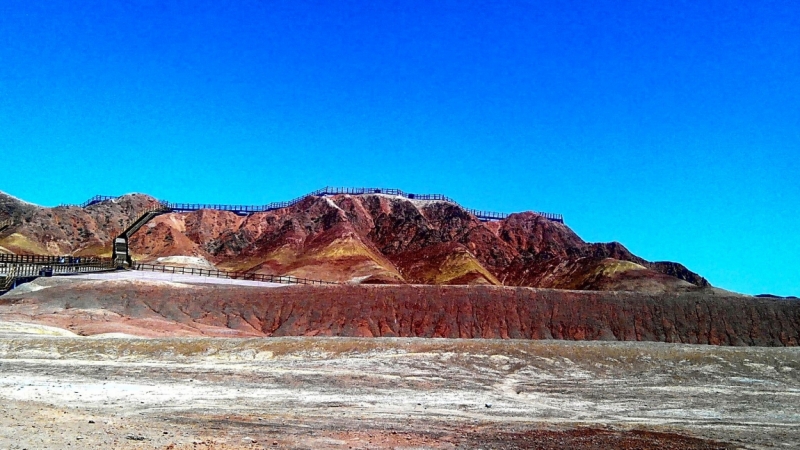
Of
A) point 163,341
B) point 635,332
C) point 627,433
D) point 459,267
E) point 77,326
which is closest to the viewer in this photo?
point 627,433

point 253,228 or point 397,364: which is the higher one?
point 253,228

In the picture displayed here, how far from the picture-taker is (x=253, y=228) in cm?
15588

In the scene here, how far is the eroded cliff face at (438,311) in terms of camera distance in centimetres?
6125

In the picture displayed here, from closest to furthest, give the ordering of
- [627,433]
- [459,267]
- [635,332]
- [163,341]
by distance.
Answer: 1. [627,433]
2. [163,341]
3. [635,332]
4. [459,267]

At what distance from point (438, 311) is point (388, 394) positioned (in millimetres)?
38819

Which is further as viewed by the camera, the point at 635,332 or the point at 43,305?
the point at 635,332

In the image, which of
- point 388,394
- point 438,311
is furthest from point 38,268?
point 388,394

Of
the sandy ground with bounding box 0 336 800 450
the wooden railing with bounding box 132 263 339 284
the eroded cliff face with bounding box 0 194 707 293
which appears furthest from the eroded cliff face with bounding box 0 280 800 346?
the eroded cliff face with bounding box 0 194 707 293

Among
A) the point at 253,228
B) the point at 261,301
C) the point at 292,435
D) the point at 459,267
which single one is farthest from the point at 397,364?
the point at 253,228

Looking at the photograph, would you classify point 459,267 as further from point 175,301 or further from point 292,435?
point 292,435

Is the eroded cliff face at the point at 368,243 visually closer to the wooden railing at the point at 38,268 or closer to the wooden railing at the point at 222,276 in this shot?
the wooden railing at the point at 222,276

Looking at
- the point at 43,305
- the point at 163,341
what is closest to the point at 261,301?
the point at 43,305

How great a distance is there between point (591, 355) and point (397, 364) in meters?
11.0

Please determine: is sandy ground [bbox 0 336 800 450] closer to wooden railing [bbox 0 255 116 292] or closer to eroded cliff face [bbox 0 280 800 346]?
eroded cliff face [bbox 0 280 800 346]
